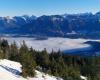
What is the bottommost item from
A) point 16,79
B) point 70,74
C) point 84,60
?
point 84,60

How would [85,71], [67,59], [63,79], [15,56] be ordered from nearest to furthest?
[63,79] < [15,56] < [85,71] < [67,59]

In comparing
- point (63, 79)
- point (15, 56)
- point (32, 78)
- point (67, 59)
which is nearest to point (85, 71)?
point (67, 59)

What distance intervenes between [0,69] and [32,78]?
6551mm

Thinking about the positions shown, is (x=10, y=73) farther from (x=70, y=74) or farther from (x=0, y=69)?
(x=70, y=74)

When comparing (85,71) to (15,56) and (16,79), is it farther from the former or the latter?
(16,79)

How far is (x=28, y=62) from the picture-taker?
64875 millimetres

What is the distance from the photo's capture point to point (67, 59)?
18238cm

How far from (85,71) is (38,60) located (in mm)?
30046

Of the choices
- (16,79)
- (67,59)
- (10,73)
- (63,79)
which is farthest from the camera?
(67,59)

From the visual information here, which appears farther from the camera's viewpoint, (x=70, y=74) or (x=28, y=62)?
(x=70, y=74)

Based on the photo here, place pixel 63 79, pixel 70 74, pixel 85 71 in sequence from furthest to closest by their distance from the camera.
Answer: pixel 85 71 < pixel 70 74 < pixel 63 79

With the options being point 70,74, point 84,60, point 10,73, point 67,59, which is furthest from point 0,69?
point 84,60

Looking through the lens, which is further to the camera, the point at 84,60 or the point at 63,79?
the point at 84,60

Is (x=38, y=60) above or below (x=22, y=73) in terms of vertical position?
below
